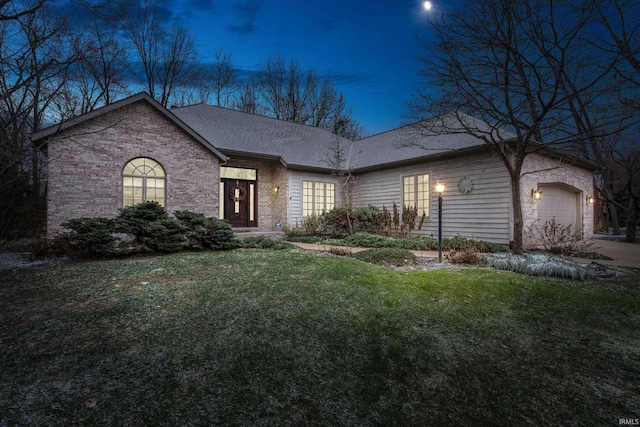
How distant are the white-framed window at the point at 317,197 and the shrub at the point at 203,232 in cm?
584

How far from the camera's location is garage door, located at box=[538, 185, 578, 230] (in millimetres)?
10484

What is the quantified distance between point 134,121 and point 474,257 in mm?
10380

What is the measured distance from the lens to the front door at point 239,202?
12719 mm

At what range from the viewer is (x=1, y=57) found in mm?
5332

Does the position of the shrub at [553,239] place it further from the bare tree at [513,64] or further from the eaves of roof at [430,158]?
the eaves of roof at [430,158]

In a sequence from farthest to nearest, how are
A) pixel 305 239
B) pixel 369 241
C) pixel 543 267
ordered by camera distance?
pixel 305 239 → pixel 369 241 → pixel 543 267

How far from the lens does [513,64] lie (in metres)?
7.62

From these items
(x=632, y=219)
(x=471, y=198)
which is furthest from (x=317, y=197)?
(x=632, y=219)

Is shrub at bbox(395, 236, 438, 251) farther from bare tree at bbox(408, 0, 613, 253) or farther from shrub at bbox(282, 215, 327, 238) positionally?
shrub at bbox(282, 215, 327, 238)

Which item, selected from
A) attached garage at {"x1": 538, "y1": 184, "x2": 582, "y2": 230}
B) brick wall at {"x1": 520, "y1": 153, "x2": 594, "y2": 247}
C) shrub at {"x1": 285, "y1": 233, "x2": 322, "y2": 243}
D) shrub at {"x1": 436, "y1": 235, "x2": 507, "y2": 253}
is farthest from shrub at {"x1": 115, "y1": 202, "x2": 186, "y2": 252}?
attached garage at {"x1": 538, "y1": 184, "x2": 582, "y2": 230}

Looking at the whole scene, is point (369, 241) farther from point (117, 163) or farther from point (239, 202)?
point (117, 163)

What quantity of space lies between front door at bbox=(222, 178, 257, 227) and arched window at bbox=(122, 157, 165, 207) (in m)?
3.21

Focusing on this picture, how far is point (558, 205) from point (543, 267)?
7148 millimetres

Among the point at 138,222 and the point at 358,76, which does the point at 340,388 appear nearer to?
the point at 138,222
